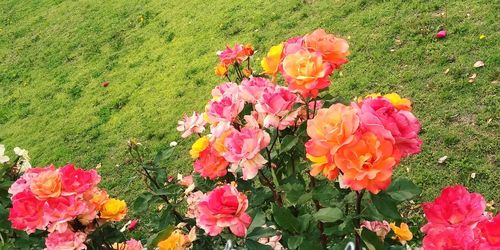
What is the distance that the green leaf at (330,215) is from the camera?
1441 mm

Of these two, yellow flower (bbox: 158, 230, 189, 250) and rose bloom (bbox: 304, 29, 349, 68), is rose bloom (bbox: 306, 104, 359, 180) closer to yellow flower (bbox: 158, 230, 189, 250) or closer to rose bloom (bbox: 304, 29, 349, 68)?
rose bloom (bbox: 304, 29, 349, 68)

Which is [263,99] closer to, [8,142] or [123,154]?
[123,154]

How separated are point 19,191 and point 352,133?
3.46 feet

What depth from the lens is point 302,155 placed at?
5.54 ft

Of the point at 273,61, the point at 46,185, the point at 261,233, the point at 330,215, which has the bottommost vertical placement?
the point at 261,233

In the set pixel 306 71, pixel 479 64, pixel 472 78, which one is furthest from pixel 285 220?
pixel 479 64

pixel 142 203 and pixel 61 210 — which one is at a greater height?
pixel 61 210

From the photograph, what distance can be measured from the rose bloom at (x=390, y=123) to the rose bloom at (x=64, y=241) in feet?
3.14

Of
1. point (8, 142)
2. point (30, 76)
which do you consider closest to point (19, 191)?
point (8, 142)

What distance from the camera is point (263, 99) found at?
62.4 inches

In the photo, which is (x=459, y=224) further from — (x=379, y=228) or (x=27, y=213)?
(x=27, y=213)

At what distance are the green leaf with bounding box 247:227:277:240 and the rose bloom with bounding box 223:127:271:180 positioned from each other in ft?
0.63

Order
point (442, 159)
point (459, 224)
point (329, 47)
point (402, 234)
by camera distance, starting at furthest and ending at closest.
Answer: point (442, 159)
point (402, 234)
point (329, 47)
point (459, 224)

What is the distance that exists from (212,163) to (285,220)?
0.27 m
